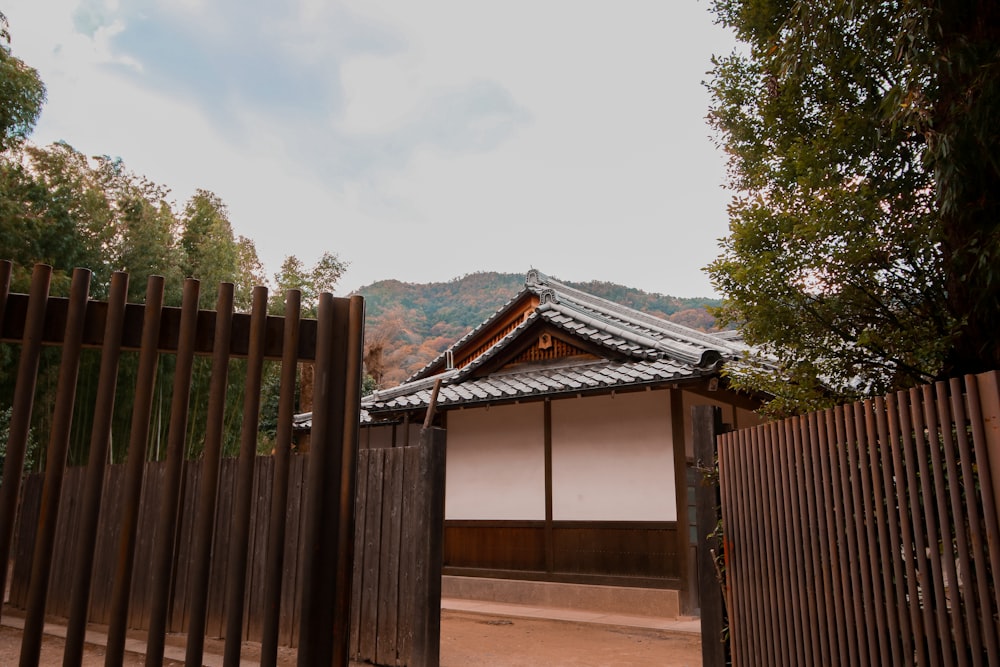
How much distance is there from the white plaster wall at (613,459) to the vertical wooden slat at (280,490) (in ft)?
23.6

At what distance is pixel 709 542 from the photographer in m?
4.98

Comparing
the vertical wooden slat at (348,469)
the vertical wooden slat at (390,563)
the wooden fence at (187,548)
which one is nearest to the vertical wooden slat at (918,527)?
the vertical wooden slat at (348,469)

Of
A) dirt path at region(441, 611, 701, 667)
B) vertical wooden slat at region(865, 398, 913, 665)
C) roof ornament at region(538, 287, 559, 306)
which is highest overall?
roof ornament at region(538, 287, 559, 306)

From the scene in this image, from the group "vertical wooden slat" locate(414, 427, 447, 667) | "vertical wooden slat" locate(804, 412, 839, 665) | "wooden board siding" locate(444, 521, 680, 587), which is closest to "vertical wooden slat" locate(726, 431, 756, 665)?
"vertical wooden slat" locate(804, 412, 839, 665)

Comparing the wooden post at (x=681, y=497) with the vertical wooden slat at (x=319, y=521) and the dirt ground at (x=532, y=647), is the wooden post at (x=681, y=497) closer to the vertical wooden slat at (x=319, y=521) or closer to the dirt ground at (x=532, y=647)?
the dirt ground at (x=532, y=647)

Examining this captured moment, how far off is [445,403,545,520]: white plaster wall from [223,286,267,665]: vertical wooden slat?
7935mm

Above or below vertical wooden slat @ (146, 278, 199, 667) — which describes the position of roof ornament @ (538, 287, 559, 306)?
above

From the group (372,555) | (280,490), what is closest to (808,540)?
(280,490)

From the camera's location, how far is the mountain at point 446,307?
122 ft

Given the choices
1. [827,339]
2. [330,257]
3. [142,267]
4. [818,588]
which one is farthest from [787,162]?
[330,257]

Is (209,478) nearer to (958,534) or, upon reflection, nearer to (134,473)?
(134,473)

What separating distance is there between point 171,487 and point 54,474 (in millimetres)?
340

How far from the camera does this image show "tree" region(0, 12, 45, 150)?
9477 millimetres

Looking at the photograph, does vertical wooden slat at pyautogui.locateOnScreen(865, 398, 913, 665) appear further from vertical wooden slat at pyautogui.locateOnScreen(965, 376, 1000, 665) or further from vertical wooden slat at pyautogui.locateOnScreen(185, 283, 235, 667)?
vertical wooden slat at pyautogui.locateOnScreen(185, 283, 235, 667)
